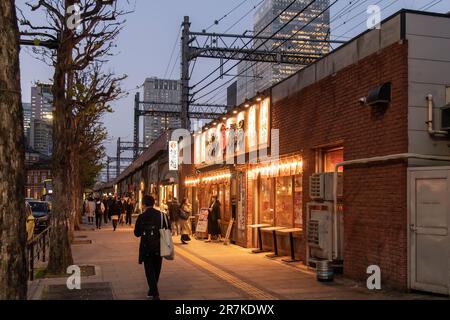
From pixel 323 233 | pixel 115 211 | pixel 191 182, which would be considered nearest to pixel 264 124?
pixel 323 233

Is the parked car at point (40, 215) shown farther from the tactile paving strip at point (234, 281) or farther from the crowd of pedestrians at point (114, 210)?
the tactile paving strip at point (234, 281)

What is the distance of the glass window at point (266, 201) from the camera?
16.3 m

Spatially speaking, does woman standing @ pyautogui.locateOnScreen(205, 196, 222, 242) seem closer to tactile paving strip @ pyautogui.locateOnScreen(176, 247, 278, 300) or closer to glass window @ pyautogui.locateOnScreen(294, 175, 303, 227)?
tactile paving strip @ pyautogui.locateOnScreen(176, 247, 278, 300)

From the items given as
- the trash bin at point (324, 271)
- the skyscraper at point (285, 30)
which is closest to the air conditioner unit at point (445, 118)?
the trash bin at point (324, 271)

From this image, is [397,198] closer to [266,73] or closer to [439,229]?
[439,229]

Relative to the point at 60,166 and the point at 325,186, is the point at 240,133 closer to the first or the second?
the point at 325,186

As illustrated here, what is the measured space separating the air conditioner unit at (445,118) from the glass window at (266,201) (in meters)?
7.23

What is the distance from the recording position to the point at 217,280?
1128 cm

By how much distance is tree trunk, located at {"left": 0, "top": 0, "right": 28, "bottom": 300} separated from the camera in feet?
16.9

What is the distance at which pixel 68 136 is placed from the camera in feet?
44.4

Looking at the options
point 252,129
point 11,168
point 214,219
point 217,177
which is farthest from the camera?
point 217,177

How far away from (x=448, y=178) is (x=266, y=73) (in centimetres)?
2018

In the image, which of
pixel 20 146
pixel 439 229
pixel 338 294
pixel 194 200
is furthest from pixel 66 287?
pixel 194 200

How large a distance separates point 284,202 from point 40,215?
58.5ft
